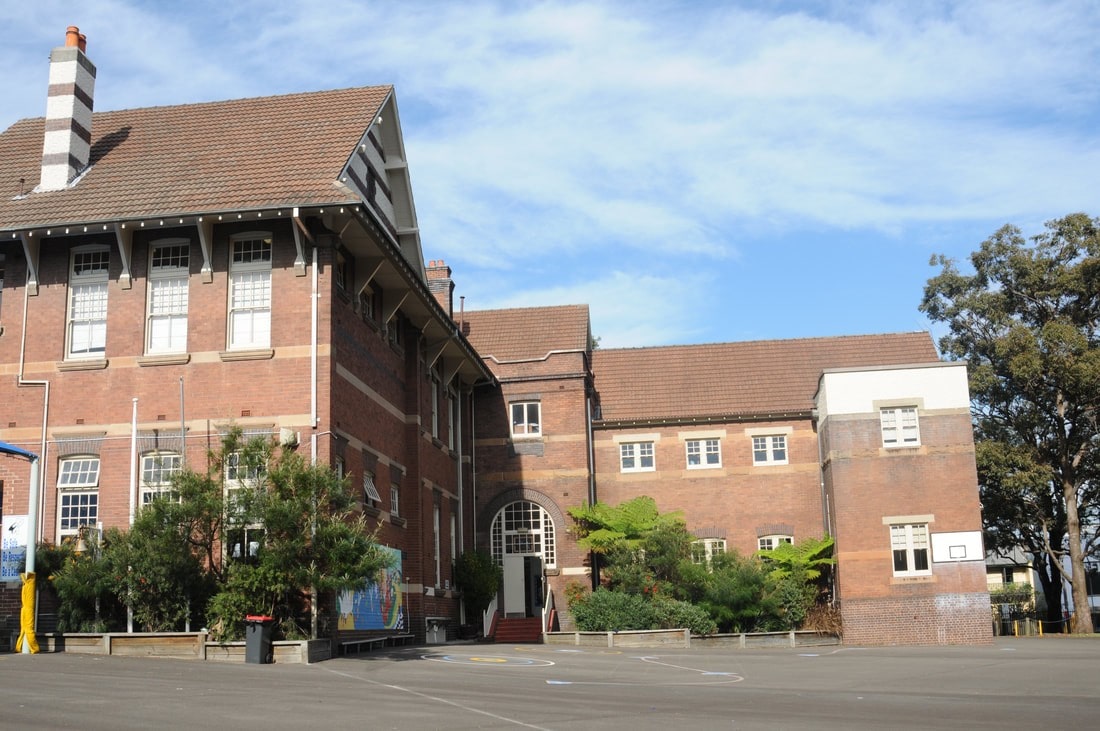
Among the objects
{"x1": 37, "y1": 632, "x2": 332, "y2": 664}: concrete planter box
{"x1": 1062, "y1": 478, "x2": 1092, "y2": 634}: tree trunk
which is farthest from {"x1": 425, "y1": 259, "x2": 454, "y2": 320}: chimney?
{"x1": 1062, "y1": 478, "x2": 1092, "y2": 634}: tree trunk

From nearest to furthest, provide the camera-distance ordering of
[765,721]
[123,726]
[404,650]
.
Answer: [123,726] < [765,721] < [404,650]

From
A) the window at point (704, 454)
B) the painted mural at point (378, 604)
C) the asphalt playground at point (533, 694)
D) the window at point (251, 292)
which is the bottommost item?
the asphalt playground at point (533, 694)

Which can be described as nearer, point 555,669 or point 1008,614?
point 555,669

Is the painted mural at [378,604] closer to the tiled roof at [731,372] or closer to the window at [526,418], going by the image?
the window at [526,418]

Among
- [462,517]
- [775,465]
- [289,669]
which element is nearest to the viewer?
[289,669]

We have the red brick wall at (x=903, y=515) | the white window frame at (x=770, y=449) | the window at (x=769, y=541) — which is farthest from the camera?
the white window frame at (x=770, y=449)

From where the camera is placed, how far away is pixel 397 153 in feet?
102

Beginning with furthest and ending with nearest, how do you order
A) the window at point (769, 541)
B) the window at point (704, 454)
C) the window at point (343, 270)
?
1. the window at point (704, 454)
2. the window at point (769, 541)
3. the window at point (343, 270)

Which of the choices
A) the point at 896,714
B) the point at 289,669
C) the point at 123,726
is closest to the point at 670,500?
the point at 289,669

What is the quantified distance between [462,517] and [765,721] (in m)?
23.8

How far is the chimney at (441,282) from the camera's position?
39.3 meters

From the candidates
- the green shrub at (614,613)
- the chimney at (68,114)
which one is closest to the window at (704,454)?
the green shrub at (614,613)

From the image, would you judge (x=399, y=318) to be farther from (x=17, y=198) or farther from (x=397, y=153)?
(x=17, y=198)

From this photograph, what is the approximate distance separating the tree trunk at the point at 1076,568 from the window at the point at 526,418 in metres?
20.8
